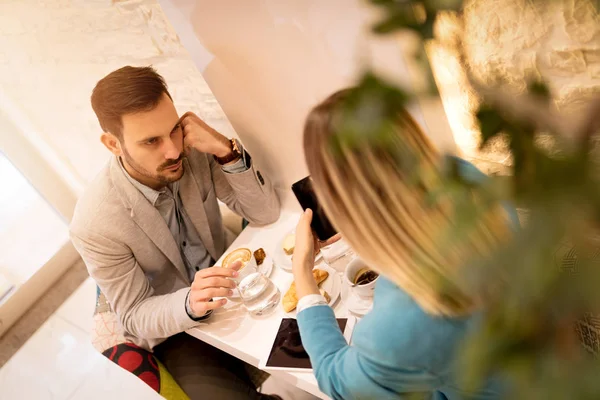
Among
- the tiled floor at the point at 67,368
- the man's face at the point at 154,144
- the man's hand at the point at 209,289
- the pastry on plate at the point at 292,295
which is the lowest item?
the tiled floor at the point at 67,368

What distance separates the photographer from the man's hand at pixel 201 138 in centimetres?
162

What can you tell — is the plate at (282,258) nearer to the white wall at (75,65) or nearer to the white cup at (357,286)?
the white cup at (357,286)

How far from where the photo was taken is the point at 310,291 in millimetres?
1184

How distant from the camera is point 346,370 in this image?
0.93 metres

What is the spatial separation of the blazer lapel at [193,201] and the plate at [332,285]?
613 mm

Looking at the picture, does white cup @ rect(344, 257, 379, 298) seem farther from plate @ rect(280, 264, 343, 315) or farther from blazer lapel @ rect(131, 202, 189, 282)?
blazer lapel @ rect(131, 202, 189, 282)

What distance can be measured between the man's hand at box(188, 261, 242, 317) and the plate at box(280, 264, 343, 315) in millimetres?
221

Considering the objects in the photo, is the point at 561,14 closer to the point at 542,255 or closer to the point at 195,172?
the point at 542,255

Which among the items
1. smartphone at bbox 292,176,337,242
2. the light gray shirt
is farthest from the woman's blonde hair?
the light gray shirt

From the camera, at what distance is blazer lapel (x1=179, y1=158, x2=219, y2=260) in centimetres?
174

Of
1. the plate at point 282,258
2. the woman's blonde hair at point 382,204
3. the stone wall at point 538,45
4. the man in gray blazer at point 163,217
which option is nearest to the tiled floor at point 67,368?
the man in gray blazer at point 163,217

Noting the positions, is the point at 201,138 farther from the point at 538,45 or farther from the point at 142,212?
the point at 538,45

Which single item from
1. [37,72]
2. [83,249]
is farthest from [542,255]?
[37,72]

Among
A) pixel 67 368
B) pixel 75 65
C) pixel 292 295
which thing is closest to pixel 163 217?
pixel 292 295
